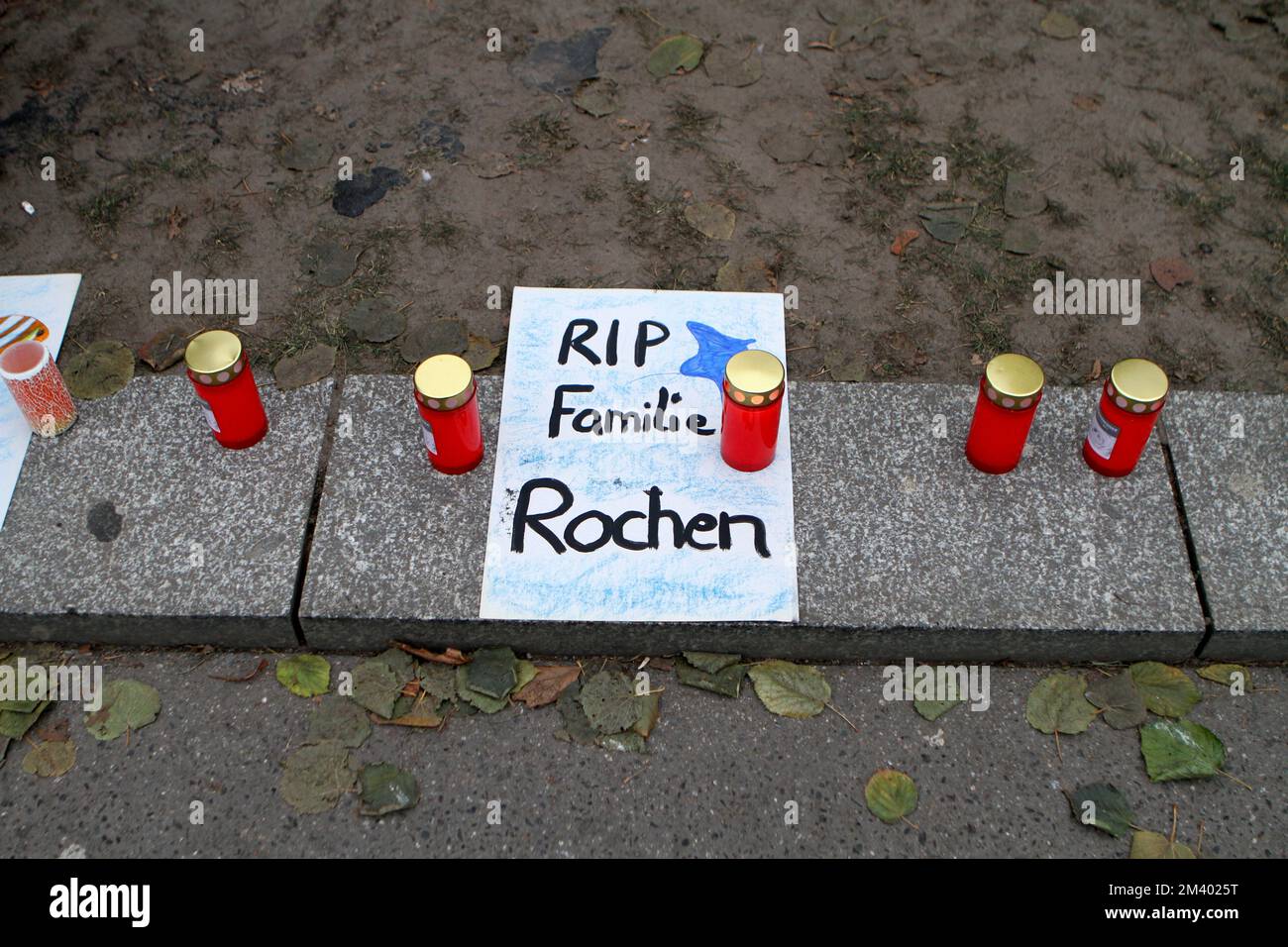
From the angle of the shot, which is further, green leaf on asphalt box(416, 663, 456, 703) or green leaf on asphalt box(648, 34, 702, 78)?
green leaf on asphalt box(648, 34, 702, 78)

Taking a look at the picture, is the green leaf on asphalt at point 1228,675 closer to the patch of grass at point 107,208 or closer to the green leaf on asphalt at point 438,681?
the green leaf on asphalt at point 438,681

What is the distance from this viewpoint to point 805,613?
2.43 metres

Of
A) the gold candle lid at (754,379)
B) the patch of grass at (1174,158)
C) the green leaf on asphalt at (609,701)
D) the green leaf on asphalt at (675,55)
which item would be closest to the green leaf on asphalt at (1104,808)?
the green leaf on asphalt at (609,701)

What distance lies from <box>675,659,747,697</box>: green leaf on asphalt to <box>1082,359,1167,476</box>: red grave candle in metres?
1.02

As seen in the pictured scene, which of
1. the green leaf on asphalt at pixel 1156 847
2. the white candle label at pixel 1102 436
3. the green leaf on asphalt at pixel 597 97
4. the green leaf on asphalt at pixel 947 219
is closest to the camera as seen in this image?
the green leaf on asphalt at pixel 1156 847

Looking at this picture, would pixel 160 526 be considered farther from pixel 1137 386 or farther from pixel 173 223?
pixel 1137 386

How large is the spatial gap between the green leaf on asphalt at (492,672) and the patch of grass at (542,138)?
169 cm

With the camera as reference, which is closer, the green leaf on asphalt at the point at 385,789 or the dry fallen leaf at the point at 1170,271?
the green leaf on asphalt at the point at 385,789

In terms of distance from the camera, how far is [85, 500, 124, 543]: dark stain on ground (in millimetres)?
2557

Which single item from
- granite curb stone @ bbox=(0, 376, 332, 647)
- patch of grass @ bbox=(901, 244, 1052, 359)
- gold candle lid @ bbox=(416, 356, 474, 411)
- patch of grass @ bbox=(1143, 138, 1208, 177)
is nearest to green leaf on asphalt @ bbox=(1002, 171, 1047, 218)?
patch of grass @ bbox=(901, 244, 1052, 359)

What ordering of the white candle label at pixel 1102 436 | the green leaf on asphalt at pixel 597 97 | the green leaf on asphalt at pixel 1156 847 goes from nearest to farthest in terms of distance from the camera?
the green leaf on asphalt at pixel 1156 847
the white candle label at pixel 1102 436
the green leaf on asphalt at pixel 597 97

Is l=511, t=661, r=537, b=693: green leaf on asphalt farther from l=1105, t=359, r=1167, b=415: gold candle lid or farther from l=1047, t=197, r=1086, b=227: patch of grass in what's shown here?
l=1047, t=197, r=1086, b=227: patch of grass

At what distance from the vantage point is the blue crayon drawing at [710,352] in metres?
2.85

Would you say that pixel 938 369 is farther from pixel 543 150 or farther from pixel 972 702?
pixel 543 150
